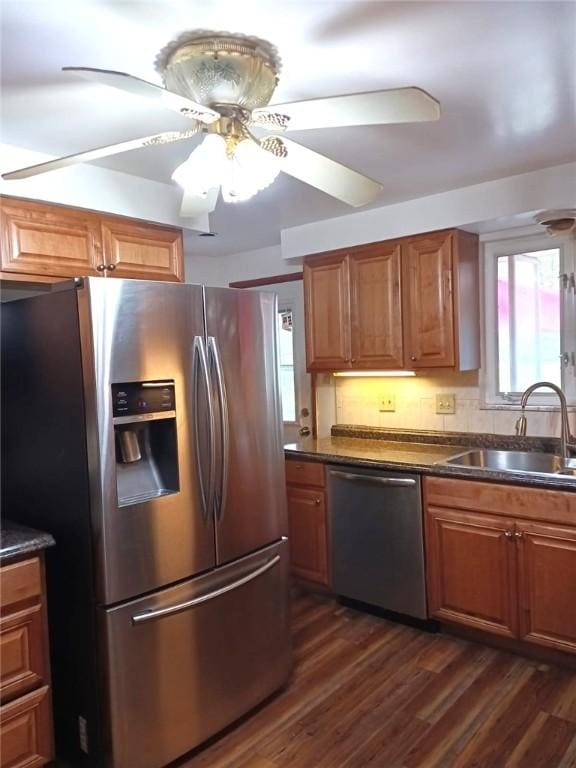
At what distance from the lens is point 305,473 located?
10.7 feet

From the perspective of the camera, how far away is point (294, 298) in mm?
4004

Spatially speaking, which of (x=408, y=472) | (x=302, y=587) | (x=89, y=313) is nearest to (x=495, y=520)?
(x=408, y=472)

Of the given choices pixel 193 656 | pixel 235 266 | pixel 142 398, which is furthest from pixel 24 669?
pixel 235 266

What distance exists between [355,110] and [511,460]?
7.43 feet

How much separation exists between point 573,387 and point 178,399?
208 centimetres

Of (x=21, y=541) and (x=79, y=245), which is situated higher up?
(x=79, y=245)

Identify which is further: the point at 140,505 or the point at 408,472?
the point at 408,472

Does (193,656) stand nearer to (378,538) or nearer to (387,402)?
(378,538)

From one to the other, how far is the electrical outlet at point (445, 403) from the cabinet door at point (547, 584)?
3.05 feet

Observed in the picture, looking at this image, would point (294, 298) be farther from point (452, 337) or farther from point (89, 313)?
point (89, 313)

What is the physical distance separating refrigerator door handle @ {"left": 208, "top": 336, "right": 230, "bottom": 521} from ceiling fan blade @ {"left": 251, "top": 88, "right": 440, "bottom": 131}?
90 cm

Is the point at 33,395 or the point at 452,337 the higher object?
the point at 452,337

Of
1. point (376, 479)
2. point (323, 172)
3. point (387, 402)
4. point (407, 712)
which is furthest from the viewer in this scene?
point (387, 402)

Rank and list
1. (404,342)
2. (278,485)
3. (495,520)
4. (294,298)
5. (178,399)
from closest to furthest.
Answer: (178,399) → (278,485) → (495,520) → (404,342) → (294,298)
